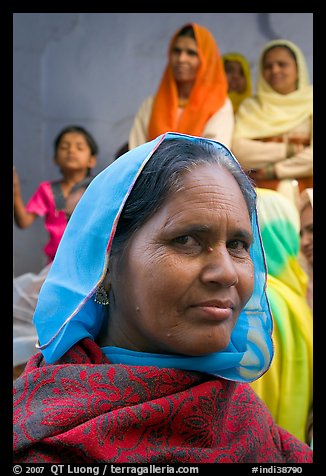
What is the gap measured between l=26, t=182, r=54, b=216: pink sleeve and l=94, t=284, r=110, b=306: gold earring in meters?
3.37

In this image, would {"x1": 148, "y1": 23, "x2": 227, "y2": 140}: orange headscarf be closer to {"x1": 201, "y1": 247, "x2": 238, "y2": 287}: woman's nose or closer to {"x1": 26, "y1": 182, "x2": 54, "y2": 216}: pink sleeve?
{"x1": 26, "y1": 182, "x2": 54, "y2": 216}: pink sleeve

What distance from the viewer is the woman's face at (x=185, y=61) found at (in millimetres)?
5449

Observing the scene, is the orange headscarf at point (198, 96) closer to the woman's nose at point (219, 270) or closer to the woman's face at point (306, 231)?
the woman's face at point (306, 231)

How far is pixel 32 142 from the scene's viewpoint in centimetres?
580

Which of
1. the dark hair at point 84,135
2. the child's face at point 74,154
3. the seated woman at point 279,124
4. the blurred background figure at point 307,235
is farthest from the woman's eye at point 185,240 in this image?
the dark hair at point 84,135

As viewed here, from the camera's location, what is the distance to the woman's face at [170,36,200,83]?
5.45 m

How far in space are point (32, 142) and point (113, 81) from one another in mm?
850

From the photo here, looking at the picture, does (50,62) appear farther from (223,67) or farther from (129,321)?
(129,321)

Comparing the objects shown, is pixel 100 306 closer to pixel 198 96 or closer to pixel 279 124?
pixel 198 96

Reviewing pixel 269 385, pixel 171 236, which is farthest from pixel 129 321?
pixel 269 385

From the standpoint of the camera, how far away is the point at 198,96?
5348mm

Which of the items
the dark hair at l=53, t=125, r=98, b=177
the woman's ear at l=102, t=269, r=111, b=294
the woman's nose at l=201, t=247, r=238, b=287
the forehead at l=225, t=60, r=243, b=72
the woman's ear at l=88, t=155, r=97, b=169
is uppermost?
the forehead at l=225, t=60, r=243, b=72

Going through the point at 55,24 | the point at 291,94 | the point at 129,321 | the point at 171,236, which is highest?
the point at 55,24

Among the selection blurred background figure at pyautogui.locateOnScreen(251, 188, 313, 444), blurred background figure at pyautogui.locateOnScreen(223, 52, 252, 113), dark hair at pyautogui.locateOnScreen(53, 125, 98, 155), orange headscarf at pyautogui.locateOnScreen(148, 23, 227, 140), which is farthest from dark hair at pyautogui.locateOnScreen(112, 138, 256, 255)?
blurred background figure at pyautogui.locateOnScreen(223, 52, 252, 113)
